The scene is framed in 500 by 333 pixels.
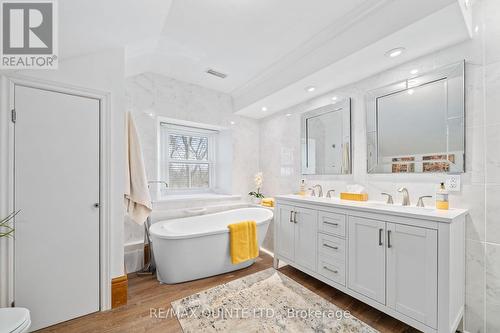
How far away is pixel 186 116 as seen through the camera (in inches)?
124

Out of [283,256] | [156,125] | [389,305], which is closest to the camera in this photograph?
→ [389,305]

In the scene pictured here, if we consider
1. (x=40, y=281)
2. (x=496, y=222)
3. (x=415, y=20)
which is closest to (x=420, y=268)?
(x=496, y=222)

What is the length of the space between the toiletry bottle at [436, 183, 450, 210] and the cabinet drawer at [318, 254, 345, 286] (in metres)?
0.91

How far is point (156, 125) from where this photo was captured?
287cm

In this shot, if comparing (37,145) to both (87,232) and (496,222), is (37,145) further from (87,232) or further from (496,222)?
(496,222)

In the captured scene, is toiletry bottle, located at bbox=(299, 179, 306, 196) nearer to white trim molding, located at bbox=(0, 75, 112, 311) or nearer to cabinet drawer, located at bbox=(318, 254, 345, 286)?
cabinet drawer, located at bbox=(318, 254, 345, 286)

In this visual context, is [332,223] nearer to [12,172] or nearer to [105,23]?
[105,23]

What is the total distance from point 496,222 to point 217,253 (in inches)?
93.7

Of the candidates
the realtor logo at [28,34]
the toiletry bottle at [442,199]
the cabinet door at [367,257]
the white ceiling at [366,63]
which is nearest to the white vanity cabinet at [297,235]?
the cabinet door at [367,257]

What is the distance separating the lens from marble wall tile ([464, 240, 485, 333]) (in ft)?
→ 4.99

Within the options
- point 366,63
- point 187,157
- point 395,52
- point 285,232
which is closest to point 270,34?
point 366,63

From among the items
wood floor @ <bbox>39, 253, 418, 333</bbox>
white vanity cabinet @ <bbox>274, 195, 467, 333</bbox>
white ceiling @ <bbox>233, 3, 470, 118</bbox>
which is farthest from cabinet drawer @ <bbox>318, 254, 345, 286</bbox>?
white ceiling @ <bbox>233, 3, 470, 118</bbox>

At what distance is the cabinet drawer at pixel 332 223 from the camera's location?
75.9 inches

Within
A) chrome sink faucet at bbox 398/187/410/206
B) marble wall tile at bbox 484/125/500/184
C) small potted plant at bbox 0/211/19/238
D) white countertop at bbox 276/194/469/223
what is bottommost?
small potted plant at bbox 0/211/19/238
